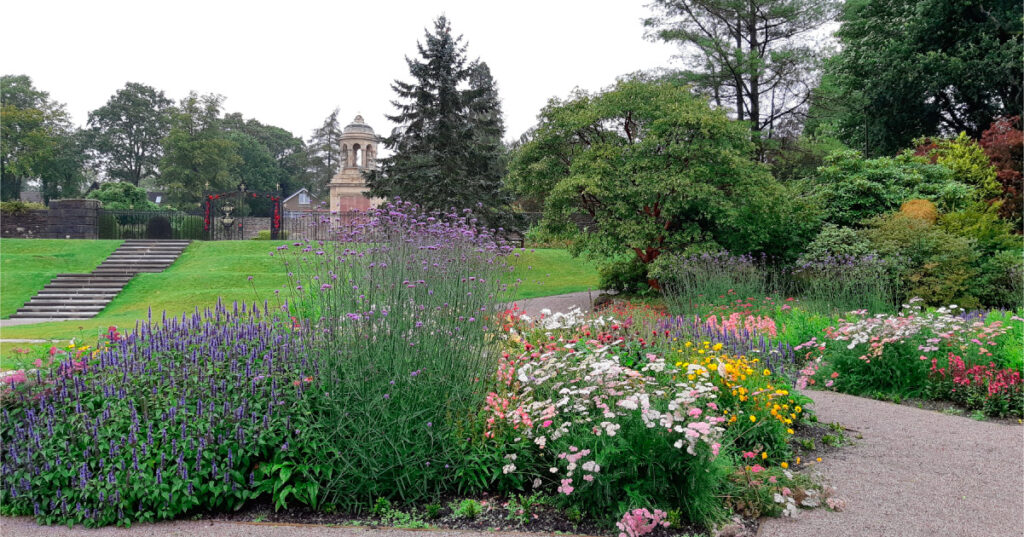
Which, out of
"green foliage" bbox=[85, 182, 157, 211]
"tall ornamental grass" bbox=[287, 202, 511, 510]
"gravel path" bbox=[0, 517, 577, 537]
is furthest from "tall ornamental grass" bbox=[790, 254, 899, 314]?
"green foliage" bbox=[85, 182, 157, 211]

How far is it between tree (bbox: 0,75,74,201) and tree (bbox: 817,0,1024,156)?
45.0m

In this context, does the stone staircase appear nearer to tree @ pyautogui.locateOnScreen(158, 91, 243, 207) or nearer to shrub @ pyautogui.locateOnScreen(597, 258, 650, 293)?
shrub @ pyautogui.locateOnScreen(597, 258, 650, 293)

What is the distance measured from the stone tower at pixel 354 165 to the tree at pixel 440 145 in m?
14.7

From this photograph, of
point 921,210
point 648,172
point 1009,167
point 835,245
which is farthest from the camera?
point 1009,167

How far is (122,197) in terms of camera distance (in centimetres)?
3522

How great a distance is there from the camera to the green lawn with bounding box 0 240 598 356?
1116cm

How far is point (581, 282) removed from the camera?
19594 mm

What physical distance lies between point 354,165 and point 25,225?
15.4m

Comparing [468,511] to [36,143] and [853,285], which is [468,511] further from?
[36,143]

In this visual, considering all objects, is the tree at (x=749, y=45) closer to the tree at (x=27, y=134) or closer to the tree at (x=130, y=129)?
the tree at (x=27, y=134)

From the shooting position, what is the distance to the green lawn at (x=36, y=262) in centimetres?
1483

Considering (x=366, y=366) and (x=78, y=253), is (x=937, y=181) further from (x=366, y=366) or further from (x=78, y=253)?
(x=78, y=253)

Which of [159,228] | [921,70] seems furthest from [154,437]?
[159,228]

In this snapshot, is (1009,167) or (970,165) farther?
(1009,167)
